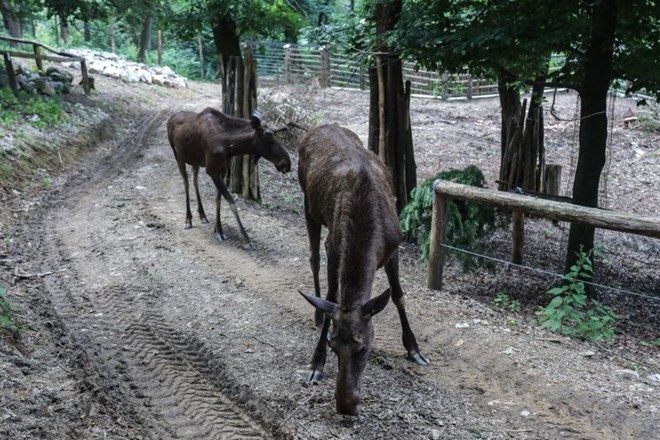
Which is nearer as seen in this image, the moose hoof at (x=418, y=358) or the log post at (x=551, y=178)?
the moose hoof at (x=418, y=358)

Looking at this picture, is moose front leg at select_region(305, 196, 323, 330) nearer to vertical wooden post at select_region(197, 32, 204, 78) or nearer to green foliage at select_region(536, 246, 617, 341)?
green foliage at select_region(536, 246, 617, 341)

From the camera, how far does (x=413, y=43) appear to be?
22.8ft

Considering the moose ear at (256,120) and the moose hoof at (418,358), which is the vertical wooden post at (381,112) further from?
the moose hoof at (418,358)

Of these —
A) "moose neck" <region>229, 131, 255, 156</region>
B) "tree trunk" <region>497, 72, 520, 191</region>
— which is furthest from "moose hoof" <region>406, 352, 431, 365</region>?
"tree trunk" <region>497, 72, 520, 191</region>

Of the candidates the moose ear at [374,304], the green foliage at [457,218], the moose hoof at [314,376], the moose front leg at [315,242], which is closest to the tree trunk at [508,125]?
the green foliage at [457,218]

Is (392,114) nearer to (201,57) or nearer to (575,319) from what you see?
(575,319)

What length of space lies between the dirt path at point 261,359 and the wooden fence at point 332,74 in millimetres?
14400

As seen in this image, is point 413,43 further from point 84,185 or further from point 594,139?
point 84,185

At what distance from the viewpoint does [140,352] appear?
523 centimetres

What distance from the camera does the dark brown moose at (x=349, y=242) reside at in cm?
394

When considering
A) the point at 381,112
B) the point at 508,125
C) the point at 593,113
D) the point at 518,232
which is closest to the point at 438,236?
the point at 518,232

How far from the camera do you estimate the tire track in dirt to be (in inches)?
168

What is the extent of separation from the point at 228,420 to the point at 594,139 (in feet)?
17.2

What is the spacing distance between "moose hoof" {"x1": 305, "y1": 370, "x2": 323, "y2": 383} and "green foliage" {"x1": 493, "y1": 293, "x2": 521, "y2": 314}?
2774 millimetres
